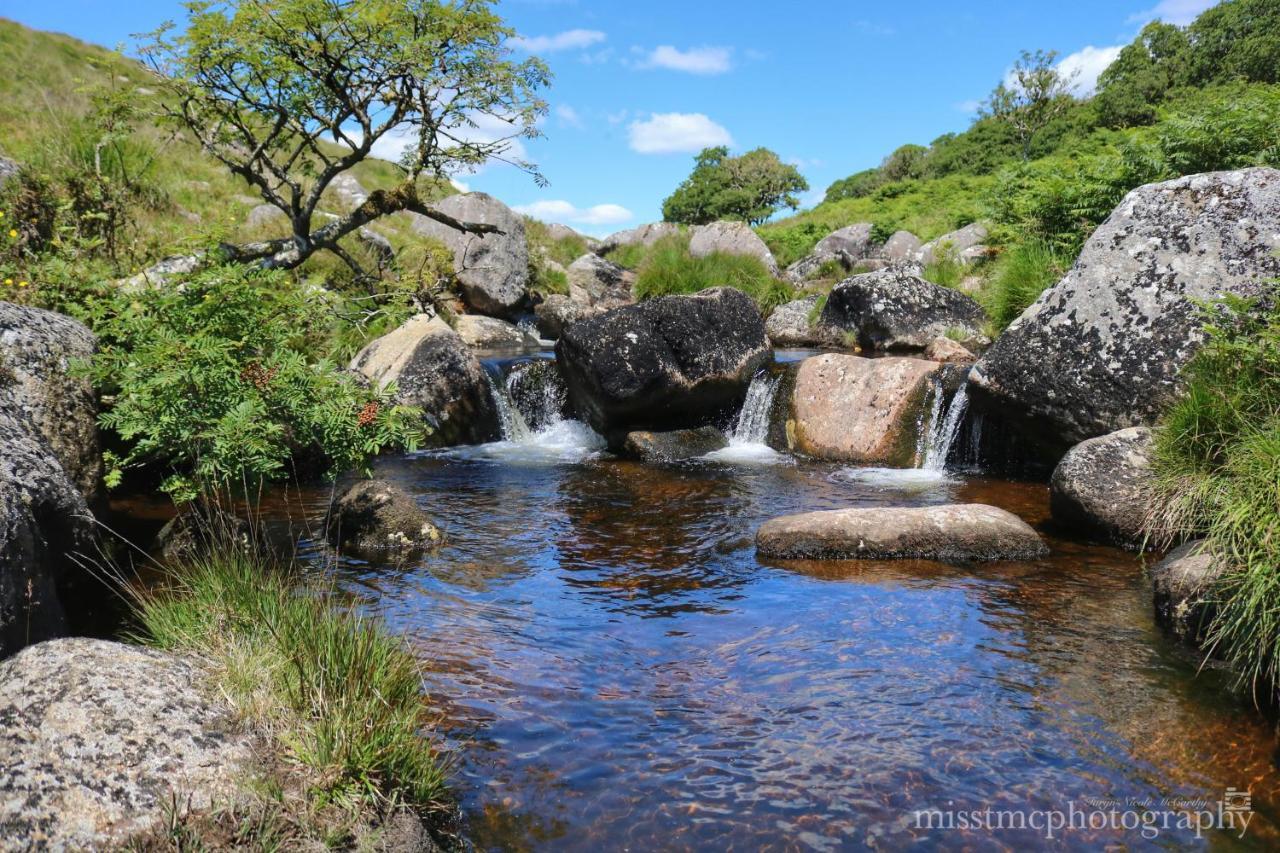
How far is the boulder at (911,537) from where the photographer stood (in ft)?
25.3

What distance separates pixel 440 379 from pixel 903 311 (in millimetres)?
9845

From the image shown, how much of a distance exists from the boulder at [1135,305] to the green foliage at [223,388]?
6769mm

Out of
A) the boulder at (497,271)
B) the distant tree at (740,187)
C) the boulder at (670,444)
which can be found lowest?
the boulder at (670,444)

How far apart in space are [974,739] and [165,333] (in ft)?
20.1

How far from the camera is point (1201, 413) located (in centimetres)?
709

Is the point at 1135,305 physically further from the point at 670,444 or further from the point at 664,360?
the point at 670,444

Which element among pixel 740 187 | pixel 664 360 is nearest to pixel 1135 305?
pixel 664 360

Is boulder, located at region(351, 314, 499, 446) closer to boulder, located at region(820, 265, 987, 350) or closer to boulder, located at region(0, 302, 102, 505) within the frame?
boulder, located at region(0, 302, 102, 505)

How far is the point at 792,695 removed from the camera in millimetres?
5172

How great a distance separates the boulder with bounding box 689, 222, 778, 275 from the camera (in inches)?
1073

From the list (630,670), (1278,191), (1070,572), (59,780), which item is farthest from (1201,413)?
(59,780)

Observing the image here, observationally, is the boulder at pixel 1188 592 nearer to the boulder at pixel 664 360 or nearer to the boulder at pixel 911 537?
the boulder at pixel 911 537

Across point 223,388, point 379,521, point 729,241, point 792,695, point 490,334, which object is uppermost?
point 729,241

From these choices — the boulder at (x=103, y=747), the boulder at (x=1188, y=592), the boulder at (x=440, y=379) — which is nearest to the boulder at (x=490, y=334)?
the boulder at (x=440, y=379)
